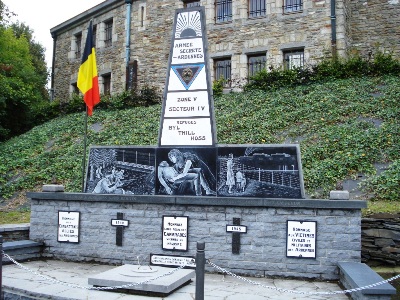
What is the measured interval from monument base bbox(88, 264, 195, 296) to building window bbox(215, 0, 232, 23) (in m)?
15.3

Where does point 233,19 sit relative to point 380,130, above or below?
above

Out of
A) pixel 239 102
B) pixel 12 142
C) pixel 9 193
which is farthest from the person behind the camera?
pixel 12 142

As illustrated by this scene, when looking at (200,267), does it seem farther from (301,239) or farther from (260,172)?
(260,172)

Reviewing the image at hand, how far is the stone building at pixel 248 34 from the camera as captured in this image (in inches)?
669

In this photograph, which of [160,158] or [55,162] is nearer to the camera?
[160,158]

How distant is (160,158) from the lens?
293 inches

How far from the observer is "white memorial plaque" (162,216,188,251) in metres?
6.88

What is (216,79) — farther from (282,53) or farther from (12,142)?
(12,142)

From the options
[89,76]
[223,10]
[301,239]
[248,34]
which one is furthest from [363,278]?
[223,10]

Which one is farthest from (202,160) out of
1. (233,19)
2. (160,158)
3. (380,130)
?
(233,19)

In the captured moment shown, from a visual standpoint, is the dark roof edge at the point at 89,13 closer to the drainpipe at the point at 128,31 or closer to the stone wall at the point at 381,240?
the drainpipe at the point at 128,31

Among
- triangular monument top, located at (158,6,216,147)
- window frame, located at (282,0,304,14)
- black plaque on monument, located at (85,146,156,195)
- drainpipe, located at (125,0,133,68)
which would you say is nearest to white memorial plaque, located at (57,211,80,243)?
black plaque on monument, located at (85,146,156,195)

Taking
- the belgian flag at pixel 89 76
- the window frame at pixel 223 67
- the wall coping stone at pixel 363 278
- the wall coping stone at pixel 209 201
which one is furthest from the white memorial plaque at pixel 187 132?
the window frame at pixel 223 67

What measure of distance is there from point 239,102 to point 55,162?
6969 millimetres
